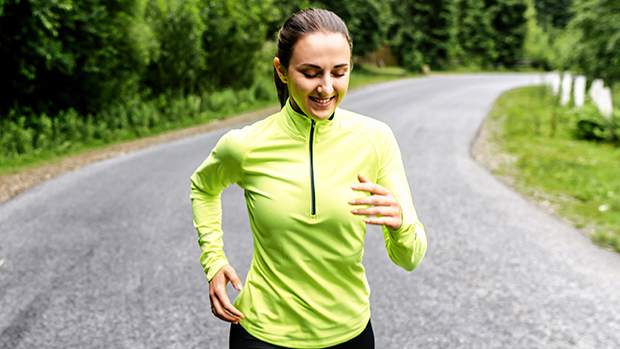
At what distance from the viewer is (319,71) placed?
150 cm

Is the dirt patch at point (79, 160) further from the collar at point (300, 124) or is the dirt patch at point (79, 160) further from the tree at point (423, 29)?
the tree at point (423, 29)

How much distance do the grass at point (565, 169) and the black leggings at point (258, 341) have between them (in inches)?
200

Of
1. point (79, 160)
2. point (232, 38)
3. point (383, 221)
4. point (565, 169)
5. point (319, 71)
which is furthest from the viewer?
point (232, 38)

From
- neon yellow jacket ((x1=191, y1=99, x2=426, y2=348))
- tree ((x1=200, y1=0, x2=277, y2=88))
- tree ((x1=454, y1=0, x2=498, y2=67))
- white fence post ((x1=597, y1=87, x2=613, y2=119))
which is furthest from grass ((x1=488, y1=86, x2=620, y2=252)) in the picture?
tree ((x1=454, y1=0, x2=498, y2=67))

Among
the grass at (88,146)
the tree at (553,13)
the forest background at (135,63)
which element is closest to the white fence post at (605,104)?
the forest background at (135,63)

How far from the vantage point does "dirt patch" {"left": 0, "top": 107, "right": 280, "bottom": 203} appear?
27.0 ft

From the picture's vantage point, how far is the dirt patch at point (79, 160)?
8242 mm

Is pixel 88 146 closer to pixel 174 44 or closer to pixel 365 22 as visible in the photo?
pixel 174 44

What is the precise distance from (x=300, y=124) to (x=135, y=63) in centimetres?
1420

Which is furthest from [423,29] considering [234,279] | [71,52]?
[234,279]

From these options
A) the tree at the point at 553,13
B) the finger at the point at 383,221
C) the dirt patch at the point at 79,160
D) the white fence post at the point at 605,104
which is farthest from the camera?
the tree at the point at 553,13

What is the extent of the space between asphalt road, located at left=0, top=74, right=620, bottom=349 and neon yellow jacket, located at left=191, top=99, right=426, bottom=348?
2181 mm

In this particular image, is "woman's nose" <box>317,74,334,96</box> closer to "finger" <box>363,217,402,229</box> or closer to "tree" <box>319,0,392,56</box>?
"finger" <box>363,217,402,229</box>

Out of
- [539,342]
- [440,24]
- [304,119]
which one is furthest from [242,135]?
[440,24]
